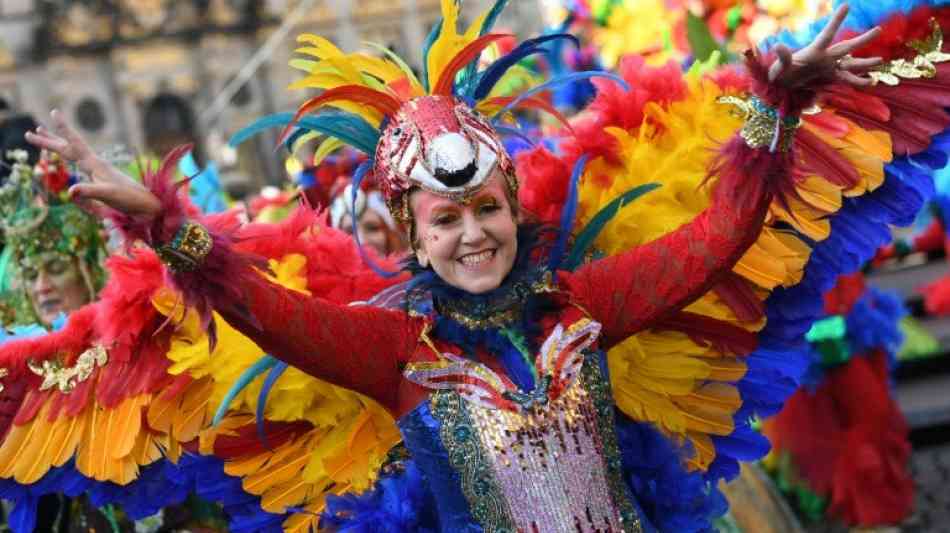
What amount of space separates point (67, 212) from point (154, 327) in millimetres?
1543

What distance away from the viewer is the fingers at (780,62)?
2.47m

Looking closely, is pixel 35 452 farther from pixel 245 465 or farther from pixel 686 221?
pixel 686 221

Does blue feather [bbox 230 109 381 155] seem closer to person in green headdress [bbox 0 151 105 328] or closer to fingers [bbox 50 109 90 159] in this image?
fingers [bbox 50 109 90 159]

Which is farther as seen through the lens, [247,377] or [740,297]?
[740,297]

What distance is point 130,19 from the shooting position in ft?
94.8

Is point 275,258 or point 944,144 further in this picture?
point 275,258

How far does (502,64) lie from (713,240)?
0.61 meters

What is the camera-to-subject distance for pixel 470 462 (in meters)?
2.74

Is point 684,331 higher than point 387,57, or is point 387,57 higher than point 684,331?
point 387,57

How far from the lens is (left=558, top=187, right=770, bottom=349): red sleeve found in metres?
2.73

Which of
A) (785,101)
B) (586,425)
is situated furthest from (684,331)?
(785,101)

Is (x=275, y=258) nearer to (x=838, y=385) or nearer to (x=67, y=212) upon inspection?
(x=67, y=212)

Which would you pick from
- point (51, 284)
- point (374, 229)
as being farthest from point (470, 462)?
point (374, 229)

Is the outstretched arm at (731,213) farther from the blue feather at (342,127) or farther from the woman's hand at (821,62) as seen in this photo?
the blue feather at (342,127)
